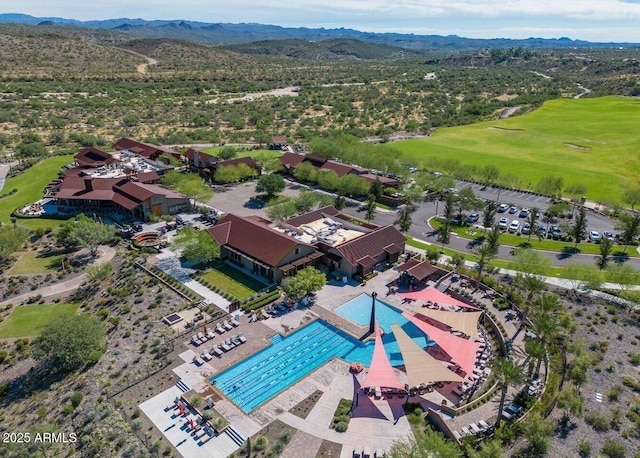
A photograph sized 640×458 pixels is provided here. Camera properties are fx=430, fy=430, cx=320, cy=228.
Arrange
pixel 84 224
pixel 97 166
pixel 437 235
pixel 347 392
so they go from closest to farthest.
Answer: pixel 347 392, pixel 84 224, pixel 437 235, pixel 97 166

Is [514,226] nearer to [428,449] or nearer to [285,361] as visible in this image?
[285,361]

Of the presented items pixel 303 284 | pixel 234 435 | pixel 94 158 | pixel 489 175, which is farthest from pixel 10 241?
pixel 489 175

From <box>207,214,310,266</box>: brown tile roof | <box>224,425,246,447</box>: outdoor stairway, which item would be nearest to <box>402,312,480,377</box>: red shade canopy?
<box>224,425,246,447</box>: outdoor stairway

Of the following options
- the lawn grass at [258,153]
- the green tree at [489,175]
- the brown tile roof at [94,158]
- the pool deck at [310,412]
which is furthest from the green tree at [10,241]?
the green tree at [489,175]

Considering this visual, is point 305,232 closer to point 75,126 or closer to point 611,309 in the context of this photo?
point 611,309

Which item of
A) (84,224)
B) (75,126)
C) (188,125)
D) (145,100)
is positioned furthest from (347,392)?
(145,100)

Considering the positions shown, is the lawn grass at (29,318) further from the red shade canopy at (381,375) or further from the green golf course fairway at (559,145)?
the green golf course fairway at (559,145)
